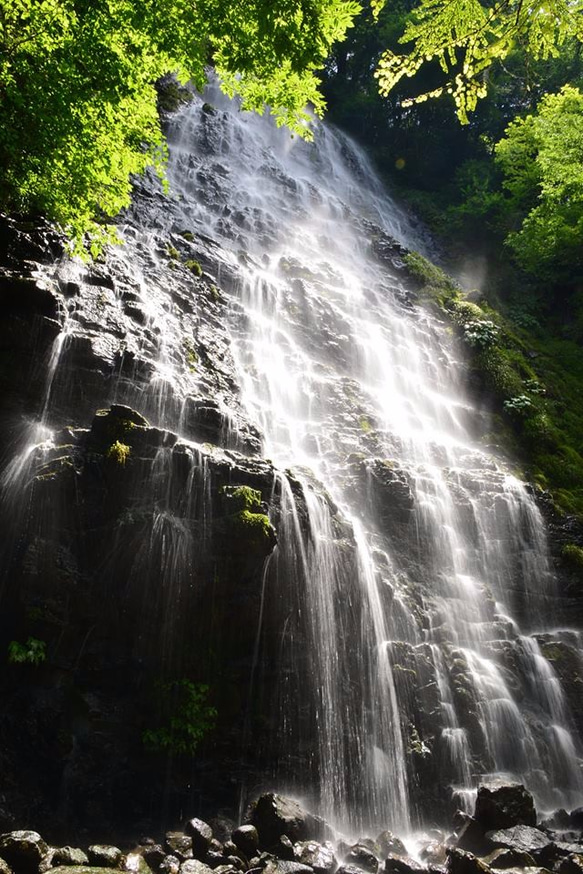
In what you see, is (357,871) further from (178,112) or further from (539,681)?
(178,112)

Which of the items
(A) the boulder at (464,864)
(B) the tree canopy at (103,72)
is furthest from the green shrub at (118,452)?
(A) the boulder at (464,864)

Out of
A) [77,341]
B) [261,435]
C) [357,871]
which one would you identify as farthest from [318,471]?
[357,871]

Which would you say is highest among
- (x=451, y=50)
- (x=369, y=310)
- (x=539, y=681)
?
(x=369, y=310)

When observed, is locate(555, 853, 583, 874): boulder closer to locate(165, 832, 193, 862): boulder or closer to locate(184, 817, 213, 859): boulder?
locate(184, 817, 213, 859): boulder

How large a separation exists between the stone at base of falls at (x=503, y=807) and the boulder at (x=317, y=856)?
7.56 feet

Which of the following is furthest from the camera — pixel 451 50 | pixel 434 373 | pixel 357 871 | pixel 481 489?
pixel 434 373

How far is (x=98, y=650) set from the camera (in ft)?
25.0

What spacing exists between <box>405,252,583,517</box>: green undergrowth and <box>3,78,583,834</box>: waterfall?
961 mm

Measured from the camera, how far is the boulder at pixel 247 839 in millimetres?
6371

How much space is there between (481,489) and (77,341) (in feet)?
31.6

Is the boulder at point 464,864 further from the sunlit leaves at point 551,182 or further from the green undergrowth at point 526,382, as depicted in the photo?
the sunlit leaves at point 551,182

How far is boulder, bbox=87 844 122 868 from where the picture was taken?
561 centimetres

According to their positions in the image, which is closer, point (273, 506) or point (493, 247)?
point (273, 506)

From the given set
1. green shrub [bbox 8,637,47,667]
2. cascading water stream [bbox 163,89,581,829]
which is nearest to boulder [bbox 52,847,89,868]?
green shrub [bbox 8,637,47,667]
